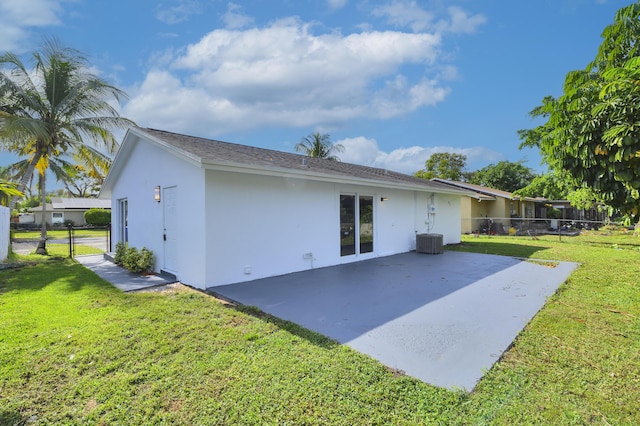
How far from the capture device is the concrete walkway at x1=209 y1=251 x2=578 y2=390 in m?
A: 3.55

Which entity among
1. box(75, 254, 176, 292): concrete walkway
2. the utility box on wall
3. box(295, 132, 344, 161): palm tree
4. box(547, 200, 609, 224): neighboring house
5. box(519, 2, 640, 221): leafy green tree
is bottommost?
box(75, 254, 176, 292): concrete walkway

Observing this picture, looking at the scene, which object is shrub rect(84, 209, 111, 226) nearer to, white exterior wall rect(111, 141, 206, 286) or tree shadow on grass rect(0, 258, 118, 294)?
tree shadow on grass rect(0, 258, 118, 294)

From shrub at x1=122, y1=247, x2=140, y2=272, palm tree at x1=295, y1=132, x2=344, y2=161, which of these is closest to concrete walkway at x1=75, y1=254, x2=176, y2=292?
shrub at x1=122, y1=247, x2=140, y2=272

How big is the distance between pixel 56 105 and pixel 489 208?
1162 inches

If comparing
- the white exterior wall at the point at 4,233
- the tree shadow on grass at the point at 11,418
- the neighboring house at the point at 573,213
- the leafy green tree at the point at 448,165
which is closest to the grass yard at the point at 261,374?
the tree shadow on grass at the point at 11,418

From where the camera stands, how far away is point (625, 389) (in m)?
2.88

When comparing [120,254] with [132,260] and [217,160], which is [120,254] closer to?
[132,260]

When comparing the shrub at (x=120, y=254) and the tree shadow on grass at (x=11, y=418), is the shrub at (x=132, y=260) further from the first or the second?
the tree shadow on grass at (x=11, y=418)

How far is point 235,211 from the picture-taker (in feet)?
22.7

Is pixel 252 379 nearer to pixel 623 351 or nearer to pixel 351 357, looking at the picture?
pixel 351 357

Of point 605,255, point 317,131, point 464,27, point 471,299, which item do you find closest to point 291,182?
point 471,299

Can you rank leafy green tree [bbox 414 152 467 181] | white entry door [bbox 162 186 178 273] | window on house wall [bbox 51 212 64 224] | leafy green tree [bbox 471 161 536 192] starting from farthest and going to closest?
leafy green tree [bbox 414 152 467 181], window on house wall [bbox 51 212 64 224], leafy green tree [bbox 471 161 536 192], white entry door [bbox 162 186 178 273]

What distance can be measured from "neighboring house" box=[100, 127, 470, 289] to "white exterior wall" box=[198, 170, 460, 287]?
0.08ft

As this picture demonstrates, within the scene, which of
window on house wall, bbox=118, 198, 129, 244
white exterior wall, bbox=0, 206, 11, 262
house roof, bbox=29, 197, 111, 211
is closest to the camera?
white exterior wall, bbox=0, 206, 11, 262
